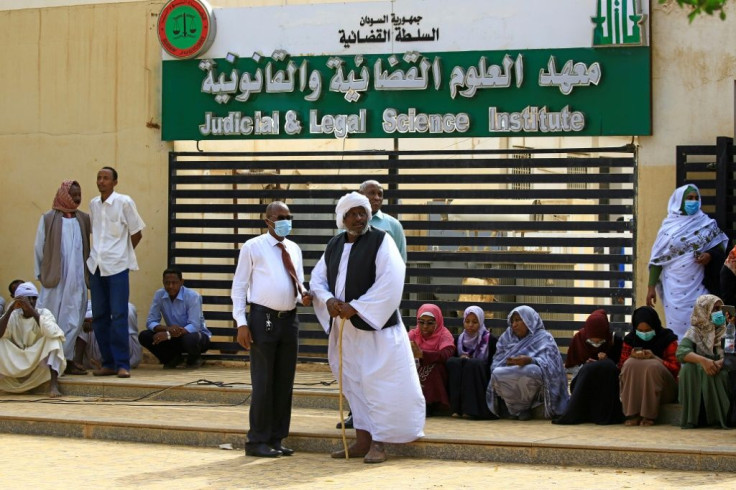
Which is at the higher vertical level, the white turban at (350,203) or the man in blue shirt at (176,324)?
the white turban at (350,203)

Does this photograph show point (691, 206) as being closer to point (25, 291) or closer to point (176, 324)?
point (176, 324)

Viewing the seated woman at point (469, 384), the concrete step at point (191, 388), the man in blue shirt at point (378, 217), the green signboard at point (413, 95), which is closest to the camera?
the man in blue shirt at point (378, 217)

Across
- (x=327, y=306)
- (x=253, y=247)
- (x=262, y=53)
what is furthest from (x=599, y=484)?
(x=262, y=53)

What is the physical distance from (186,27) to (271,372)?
511 cm

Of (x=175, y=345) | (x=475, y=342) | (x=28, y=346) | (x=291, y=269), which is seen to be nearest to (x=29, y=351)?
(x=28, y=346)

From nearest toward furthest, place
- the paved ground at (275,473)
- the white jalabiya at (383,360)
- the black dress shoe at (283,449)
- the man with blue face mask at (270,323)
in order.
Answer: the paved ground at (275,473), the white jalabiya at (383,360), the man with blue face mask at (270,323), the black dress shoe at (283,449)

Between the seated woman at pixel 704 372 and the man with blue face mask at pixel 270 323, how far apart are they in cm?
278

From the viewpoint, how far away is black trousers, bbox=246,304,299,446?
8.22m

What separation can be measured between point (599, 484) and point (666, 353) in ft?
7.74

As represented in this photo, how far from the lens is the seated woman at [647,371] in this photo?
9023mm

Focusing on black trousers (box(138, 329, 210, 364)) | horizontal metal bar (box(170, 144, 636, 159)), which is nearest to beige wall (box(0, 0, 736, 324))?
horizontal metal bar (box(170, 144, 636, 159))

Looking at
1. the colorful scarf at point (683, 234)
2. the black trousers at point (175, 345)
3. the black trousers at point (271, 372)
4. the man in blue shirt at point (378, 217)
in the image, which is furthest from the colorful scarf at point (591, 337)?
the black trousers at point (175, 345)

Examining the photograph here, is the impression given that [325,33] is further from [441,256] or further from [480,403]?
[480,403]

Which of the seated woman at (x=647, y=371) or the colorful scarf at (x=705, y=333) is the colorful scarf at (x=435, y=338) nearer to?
the seated woman at (x=647, y=371)
